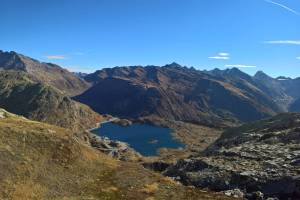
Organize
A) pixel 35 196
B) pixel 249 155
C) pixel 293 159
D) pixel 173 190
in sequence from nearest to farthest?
pixel 35 196, pixel 173 190, pixel 293 159, pixel 249 155

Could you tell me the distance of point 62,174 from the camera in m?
48.0

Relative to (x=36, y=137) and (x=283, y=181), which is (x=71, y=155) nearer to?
(x=36, y=137)

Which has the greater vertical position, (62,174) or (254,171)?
(254,171)

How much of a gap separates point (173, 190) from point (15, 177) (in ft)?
62.3

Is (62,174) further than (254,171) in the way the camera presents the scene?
No

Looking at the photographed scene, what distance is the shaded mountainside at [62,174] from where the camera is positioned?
43.4 metres

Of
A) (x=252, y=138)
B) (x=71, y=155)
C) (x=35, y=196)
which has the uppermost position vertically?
(x=252, y=138)

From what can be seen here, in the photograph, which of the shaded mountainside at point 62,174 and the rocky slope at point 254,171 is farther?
the rocky slope at point 254,171

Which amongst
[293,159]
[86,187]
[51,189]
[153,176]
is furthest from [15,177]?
[293,159]

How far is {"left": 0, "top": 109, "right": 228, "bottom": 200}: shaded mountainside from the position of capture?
142 ft

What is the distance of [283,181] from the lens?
198ft

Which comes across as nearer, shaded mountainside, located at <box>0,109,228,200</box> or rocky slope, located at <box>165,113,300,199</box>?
shaded mountainside, located at <box>0,109,228,200</box>

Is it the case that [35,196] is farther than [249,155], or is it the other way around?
[249,155]

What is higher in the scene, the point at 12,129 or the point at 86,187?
the point at 12,129
